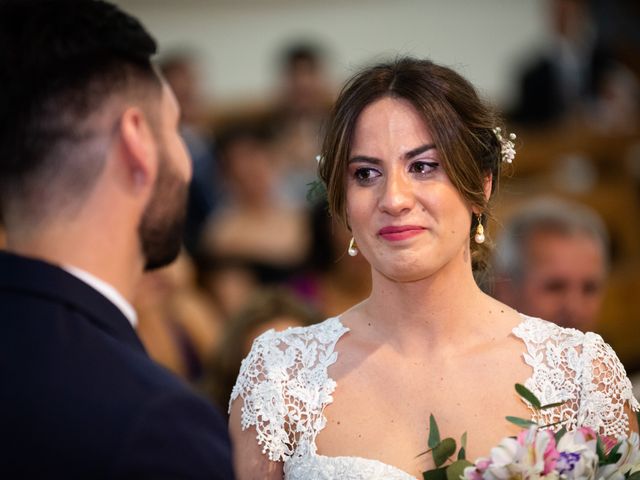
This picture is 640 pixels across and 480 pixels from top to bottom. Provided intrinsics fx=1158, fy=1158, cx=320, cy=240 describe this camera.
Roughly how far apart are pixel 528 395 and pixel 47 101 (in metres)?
1.38

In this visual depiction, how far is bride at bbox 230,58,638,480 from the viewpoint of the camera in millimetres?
2936

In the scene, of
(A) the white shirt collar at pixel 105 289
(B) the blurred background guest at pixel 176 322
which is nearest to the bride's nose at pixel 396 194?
(A) the white shirt collar at pixel 105 289

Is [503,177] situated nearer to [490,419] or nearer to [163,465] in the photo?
[490,419]

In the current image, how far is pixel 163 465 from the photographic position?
205cm

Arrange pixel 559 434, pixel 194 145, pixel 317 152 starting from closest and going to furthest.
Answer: pixel 559 434 < pixel 317 152 < pixel 194 145

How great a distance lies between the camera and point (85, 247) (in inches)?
87.6

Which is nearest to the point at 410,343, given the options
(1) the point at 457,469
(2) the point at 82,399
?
(1) the point at 457,469

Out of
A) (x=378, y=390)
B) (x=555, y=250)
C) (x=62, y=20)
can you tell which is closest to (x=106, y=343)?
(x=62, y=20)

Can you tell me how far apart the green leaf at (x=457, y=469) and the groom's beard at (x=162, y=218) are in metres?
0.85

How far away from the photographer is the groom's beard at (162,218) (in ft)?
7.65

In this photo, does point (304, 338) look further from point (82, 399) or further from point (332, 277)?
point (332, 277)

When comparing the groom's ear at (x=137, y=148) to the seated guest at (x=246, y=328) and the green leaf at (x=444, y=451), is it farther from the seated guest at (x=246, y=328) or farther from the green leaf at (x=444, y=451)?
the seated guest at (x=246, y=328)

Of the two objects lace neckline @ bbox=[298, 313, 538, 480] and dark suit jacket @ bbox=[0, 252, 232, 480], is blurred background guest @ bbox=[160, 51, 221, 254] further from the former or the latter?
dark suit jacket @ bbox=[0, 252, 232, 480]

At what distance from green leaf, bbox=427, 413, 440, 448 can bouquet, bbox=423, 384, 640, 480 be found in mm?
58
